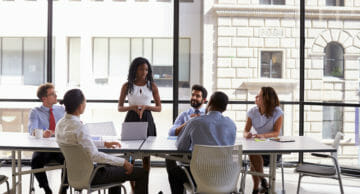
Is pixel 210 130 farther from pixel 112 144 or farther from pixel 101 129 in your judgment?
pixel 101 129

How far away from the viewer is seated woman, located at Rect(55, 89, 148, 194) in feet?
13.0

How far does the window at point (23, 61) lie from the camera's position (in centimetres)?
770

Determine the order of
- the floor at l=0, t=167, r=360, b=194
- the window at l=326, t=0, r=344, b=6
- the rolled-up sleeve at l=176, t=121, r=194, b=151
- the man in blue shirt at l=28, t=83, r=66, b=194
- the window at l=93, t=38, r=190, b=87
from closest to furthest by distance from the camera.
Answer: the rolled-up sleeve at l=176, t=121, r=194, b=151 < the man in blue shirt at l=28, t=83, r=66, b=194 < the floor at l=0, t=167, r=360, b=194 < the window at l=93, t=38, r=190, b=87 < the window at l=326, t=0, r=344, b=6

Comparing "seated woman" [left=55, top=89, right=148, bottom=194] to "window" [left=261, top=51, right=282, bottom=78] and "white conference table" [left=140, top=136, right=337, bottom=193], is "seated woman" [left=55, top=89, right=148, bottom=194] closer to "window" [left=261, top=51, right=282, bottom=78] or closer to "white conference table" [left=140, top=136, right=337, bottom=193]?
"white conference table" [left=140, top=136, right=337, bottom=193]

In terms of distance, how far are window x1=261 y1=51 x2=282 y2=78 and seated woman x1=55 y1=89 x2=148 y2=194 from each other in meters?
4.84

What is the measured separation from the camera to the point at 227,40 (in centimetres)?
883

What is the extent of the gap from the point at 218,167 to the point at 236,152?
7.4 inches

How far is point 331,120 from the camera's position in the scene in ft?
26.9

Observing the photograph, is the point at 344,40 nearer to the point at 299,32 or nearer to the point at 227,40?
the point at 299,32

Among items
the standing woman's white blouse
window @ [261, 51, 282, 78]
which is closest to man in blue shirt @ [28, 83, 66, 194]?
the standing woman's white blouse

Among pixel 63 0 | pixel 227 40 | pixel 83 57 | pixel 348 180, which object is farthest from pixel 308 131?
pixel 63 0

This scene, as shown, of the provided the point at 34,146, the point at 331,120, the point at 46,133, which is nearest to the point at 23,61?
the point at 46,133

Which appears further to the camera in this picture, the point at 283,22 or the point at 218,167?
the point at 283,22

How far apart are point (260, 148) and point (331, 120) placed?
4.23m
